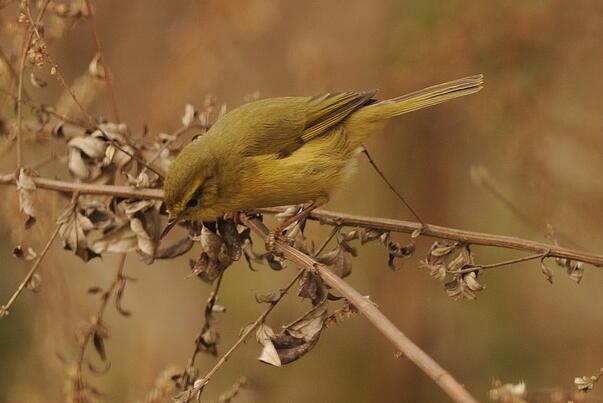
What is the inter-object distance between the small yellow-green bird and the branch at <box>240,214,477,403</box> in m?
0.63

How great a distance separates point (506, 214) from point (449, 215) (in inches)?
15.8

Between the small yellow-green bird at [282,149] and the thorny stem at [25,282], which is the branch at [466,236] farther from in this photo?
the thorny stem at [25,282]

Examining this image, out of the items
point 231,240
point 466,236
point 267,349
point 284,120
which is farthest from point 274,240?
point 284,120

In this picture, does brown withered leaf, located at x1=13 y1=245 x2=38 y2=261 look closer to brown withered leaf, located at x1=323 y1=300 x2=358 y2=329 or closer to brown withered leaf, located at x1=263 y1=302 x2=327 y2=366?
brown withered leaf, located at x1=263 y1=302 x2=327 y2=366

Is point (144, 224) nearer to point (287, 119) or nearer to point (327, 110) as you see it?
point (287, 119)

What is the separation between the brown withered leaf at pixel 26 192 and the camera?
2.56 meters

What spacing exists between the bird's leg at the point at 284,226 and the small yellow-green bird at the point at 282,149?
0.33 feet

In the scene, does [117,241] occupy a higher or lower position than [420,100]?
higher

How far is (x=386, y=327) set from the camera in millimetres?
1695

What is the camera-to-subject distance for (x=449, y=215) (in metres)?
4.74

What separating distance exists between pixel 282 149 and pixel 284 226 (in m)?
0.61

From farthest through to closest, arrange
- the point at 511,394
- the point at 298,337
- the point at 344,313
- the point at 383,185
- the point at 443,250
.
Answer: the point at 383,185 < the point at 443,250 < the point at 298,337 < the point at 344,313 < the point at 511,394

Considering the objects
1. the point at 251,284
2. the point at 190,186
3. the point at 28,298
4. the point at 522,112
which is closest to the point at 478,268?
the point at 190,186

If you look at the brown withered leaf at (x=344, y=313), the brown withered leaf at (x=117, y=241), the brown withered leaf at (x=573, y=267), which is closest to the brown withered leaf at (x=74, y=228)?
the brown withered leaf at (x=117, y=241)
